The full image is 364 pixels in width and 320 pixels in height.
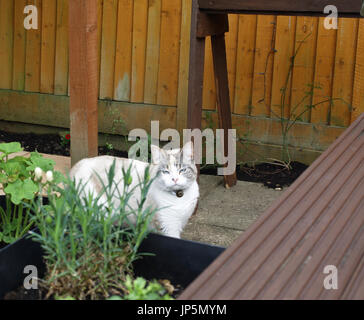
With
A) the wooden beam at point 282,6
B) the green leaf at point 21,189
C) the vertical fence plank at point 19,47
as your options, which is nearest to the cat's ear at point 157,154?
the green leaf at point 21,189

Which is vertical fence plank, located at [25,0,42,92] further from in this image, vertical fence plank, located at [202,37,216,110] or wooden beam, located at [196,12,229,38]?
wooden beam, located at [196,12,229,38]

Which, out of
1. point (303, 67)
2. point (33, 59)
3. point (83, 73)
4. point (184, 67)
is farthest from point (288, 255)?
point (33, 59)

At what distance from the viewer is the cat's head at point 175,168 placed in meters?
2.79

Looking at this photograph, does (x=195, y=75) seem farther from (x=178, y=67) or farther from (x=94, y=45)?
(x=178, y=67)

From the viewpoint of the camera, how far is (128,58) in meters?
5.02

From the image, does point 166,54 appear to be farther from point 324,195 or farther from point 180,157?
point 324,195

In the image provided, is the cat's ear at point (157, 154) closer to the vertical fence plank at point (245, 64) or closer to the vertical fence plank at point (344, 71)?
the vertical fence plank at point (245, 64)

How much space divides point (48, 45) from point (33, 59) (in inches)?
9.1

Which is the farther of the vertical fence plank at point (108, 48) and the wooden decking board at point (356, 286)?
the vertical fence plank at point (108, 48)

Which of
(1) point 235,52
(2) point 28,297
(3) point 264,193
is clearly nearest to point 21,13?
(1) point 235,52

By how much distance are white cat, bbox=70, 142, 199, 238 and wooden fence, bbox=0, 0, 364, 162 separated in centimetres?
182

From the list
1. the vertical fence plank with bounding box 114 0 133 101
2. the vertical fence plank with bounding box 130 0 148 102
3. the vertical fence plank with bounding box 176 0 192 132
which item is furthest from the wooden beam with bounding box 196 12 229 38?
the vertical fence plank with bounding box 114 0 133 101

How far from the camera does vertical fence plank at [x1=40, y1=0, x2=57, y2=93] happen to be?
206 inches

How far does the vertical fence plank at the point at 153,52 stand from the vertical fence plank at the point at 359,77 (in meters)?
1.66
